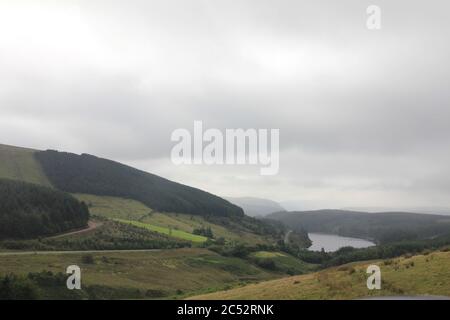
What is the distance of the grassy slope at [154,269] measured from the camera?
6994 cm

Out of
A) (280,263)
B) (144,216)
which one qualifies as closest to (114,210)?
(144,216)

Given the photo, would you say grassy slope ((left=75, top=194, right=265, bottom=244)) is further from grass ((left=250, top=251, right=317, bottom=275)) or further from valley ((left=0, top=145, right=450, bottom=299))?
grass ((left=250, top=251, right=317, bottom=275))

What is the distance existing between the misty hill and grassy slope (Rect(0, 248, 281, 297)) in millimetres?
32041

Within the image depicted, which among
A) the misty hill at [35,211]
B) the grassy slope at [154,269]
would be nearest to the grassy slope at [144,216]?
the misty hill at [35,211]

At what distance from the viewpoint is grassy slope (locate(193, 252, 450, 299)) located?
955 inches

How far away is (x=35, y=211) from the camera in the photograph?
12338 centimetres

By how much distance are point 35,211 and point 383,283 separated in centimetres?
11642

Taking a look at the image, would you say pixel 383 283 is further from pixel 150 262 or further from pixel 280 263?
pixel 280 263
